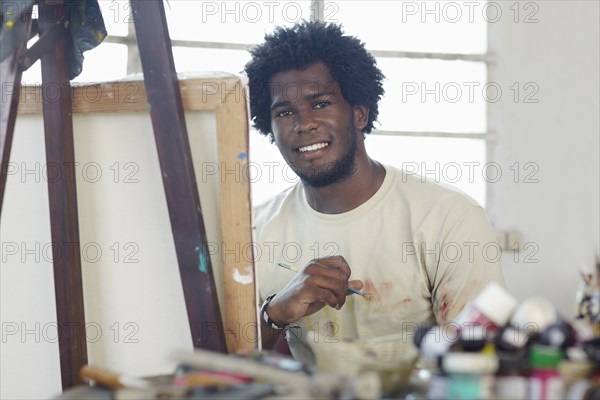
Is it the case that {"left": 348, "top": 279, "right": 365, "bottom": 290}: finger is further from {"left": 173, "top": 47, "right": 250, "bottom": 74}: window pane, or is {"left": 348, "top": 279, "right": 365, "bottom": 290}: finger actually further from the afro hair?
{"left": 173, "top": 47, "right": 250, "bottom": 74}: window pane

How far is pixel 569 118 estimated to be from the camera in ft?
9.82

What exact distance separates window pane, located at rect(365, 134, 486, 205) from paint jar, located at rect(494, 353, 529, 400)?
2147mm

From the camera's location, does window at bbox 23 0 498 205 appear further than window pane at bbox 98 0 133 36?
Yes

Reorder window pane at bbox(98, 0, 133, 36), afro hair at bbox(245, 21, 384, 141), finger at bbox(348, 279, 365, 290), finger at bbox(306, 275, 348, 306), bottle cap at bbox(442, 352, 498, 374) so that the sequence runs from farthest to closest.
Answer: window pane at bbox(98, 0, 133, 36)
afro hair at bbox(245, 21, 384, 141)
finger at bbox(348, 279, 365, 290)
finger at bbox(306, 275, 348, 306)
bottle cap at bbox(442, 352, 498, 374)

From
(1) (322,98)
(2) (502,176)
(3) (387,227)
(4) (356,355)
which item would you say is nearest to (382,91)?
(1) (322,98)

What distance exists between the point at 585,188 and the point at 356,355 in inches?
86.1

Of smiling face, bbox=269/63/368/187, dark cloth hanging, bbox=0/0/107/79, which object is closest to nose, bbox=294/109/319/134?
smiling face, bbox=269/63/368/187

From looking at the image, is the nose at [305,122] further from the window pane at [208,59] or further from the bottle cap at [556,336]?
the bottle cap at [556,336]

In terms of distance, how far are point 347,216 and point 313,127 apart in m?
0.22

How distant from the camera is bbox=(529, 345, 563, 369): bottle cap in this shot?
35.5 inches

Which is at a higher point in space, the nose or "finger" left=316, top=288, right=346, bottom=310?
the nose

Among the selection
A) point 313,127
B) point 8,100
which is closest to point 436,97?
point 313,127

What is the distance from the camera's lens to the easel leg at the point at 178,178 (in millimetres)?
1256

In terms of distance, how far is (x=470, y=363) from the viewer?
2.86ft
